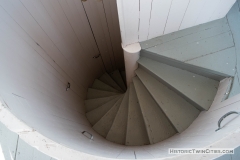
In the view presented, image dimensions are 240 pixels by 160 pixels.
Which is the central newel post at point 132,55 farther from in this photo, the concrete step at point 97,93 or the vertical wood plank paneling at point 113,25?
the concrete step at point 97,93

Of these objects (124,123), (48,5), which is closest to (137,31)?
(48,5)

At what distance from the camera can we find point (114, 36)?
2039 millimetres

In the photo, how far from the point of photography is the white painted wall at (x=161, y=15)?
1125mm

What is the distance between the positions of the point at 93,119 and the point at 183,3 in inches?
63.9

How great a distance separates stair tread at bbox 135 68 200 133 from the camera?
4.89ft

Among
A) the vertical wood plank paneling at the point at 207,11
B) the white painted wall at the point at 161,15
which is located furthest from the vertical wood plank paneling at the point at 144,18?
the vertical wood plank paneling at the point at 207,11

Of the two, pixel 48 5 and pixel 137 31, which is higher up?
pixel 48 5

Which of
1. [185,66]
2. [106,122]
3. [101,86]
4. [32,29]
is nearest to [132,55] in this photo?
[185,66]

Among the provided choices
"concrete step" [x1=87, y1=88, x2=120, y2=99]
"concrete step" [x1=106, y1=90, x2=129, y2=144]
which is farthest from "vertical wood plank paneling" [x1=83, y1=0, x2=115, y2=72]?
"concrete step" [x1=106, y1=90, x2=129, y2=144]

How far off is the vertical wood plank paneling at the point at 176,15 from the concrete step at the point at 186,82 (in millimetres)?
325

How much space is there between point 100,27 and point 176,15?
82 cm

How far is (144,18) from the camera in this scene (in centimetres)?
125

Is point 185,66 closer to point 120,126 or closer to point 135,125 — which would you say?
point 135,125

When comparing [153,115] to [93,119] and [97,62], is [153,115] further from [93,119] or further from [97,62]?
[97,62]
